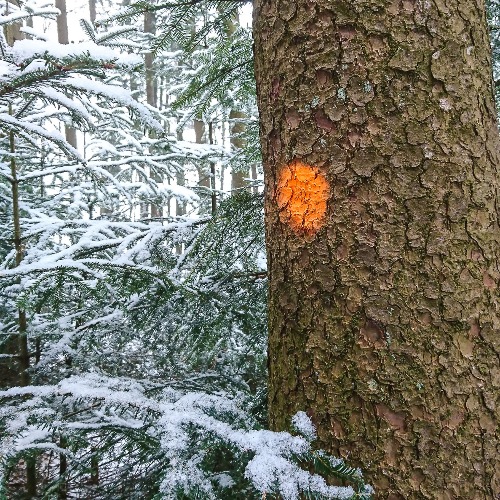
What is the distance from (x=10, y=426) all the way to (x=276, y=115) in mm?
1287

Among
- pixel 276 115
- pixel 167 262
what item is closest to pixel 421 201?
pixel 276 115

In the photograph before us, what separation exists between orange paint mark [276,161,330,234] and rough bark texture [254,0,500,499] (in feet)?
0.07

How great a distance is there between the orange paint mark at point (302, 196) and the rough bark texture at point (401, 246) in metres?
0.02

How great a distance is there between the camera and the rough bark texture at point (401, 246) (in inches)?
43.7

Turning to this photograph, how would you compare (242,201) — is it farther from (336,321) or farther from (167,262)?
(336,321)

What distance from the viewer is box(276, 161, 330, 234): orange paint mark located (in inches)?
49.0

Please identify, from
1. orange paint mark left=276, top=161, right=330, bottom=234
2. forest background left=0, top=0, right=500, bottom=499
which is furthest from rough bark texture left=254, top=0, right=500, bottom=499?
forest background left=0, top=0, right=500, bottom=499

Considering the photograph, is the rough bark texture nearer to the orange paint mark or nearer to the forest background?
the orange paint mark

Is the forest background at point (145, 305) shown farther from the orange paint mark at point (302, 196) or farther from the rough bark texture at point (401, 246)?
the orange paint mark at point (302, 196)

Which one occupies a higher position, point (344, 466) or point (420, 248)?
point (420, 248)

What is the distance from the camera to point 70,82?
1485mm

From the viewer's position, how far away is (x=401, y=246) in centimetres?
115

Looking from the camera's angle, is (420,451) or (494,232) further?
(494,232)

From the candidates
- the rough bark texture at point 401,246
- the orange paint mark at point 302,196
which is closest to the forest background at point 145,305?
the rough bark texture at point 401,246
